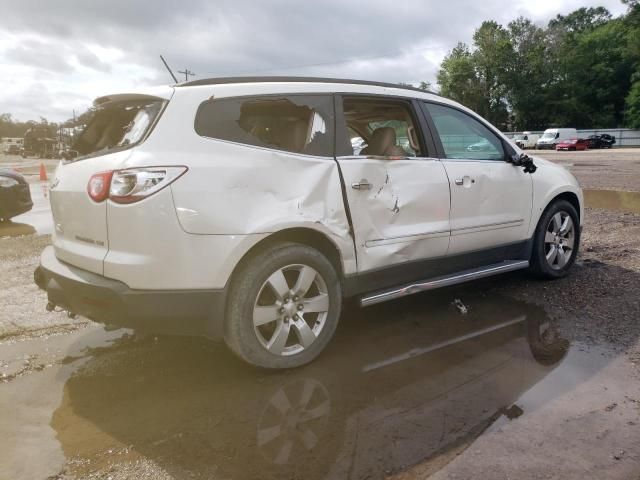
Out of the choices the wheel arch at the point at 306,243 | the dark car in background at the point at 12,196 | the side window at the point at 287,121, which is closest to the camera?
the wheel arch at the point at 306,243

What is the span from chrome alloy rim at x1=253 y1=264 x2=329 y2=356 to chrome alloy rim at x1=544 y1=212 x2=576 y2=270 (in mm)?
2687

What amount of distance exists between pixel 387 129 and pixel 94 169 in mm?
2120

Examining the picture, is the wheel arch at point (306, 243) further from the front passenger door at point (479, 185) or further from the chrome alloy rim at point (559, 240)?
the chrome alloy rim at point (559, 240)

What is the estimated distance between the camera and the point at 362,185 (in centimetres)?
356

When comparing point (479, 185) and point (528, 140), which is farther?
point (528, 140)

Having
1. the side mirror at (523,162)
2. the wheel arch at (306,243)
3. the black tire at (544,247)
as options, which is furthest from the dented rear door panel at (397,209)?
the black tire at (544,247)

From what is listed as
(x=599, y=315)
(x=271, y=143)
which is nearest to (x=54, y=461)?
(x=271, y=143)

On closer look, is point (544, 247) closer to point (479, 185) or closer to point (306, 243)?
point (479, 185)

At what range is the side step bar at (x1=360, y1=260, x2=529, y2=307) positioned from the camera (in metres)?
3.72

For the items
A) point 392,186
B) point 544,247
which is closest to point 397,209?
point 392,186

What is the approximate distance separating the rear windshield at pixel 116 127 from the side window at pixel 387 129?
4.45 ft

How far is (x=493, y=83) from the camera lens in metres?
74.1

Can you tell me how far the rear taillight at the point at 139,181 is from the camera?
2.87 m

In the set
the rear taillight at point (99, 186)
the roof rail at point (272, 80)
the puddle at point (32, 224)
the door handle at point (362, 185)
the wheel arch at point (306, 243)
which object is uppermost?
the roof rail at point (272, 80)
